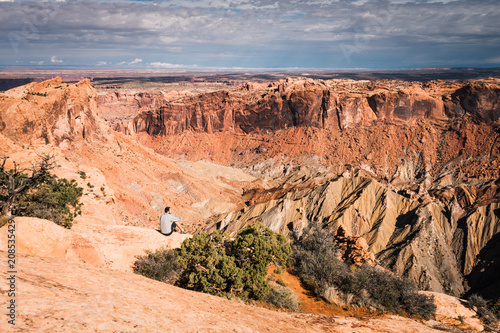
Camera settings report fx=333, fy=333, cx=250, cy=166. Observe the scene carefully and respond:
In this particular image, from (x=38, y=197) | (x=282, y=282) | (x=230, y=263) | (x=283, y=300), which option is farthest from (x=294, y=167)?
(x=230, y=263)

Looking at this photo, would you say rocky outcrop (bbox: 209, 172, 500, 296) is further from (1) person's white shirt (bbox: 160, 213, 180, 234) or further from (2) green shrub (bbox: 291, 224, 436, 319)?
(1) person's white shirt (bbox: 160, 213, 180, 234)

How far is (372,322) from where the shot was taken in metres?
14.6

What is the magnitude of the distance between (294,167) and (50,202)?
224 ft

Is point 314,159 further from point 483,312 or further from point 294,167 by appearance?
point 483,312

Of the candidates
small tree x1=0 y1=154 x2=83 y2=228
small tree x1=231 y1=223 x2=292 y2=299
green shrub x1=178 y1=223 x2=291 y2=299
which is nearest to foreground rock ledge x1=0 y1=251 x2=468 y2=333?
green shrub x1=178 y1=223 x2=291 y2=299

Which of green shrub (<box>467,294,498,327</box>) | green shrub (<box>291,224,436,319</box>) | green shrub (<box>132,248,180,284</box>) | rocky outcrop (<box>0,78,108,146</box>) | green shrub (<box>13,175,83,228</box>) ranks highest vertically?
rocky outcrop (<box>0,78,108,146</box>)

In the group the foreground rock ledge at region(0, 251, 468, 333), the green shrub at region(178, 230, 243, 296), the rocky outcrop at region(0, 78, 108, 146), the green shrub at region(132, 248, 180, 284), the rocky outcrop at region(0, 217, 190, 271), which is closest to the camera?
the foreground rock ledge at region(0, 251, 468, 333)

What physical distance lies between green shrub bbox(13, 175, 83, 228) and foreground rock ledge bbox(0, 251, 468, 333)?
7.34 metres

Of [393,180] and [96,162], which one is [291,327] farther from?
[393,180]

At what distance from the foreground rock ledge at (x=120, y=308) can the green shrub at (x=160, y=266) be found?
8.47 ft

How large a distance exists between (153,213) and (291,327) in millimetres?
35660

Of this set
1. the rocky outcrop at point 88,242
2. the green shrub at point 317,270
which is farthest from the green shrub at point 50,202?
the green shrub at point 317,270

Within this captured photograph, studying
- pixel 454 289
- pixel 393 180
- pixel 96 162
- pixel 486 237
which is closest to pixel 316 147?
pixel 393 180

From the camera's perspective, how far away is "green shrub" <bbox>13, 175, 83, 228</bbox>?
1819 cm
